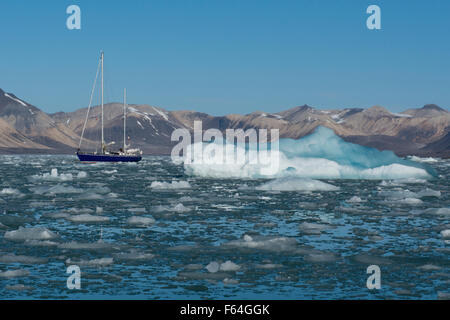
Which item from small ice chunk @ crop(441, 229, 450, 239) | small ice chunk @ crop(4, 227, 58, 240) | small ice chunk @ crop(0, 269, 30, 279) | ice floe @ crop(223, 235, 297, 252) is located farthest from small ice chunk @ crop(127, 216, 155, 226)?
small ice chunk @ crop(441, 229, 450, 239)

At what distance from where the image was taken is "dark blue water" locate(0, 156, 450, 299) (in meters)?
11.4

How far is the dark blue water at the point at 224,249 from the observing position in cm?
1139

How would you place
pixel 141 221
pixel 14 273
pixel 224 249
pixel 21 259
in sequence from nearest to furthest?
pixel 14 273
pixel 21 259
pixel 224 249
pixel 141 221

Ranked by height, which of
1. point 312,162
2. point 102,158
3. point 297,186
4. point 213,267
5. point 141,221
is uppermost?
point 102,158

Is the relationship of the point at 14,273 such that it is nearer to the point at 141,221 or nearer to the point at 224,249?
the point at 224,249

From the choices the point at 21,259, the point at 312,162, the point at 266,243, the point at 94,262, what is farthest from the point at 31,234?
the point at 312,162

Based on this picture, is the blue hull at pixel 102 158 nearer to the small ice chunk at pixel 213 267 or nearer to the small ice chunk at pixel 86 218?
the small ice chunk at pixel 86 218

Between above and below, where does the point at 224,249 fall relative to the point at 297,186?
below

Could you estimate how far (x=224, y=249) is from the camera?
15.3 meters

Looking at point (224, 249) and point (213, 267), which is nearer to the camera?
point (213, 267)

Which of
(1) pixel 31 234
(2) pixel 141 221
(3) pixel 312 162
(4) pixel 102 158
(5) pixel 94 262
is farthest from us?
(4) pixel 102 158

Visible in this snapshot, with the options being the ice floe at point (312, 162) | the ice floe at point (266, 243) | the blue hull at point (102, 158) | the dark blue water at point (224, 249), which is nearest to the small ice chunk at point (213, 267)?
the dark blue water at point (224, 249)

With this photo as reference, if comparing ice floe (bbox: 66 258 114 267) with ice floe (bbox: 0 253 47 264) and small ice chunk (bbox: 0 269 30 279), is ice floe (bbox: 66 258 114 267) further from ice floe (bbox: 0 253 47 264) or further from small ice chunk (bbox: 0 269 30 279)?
small ice chunk (bbox: 0 269 30 279)
